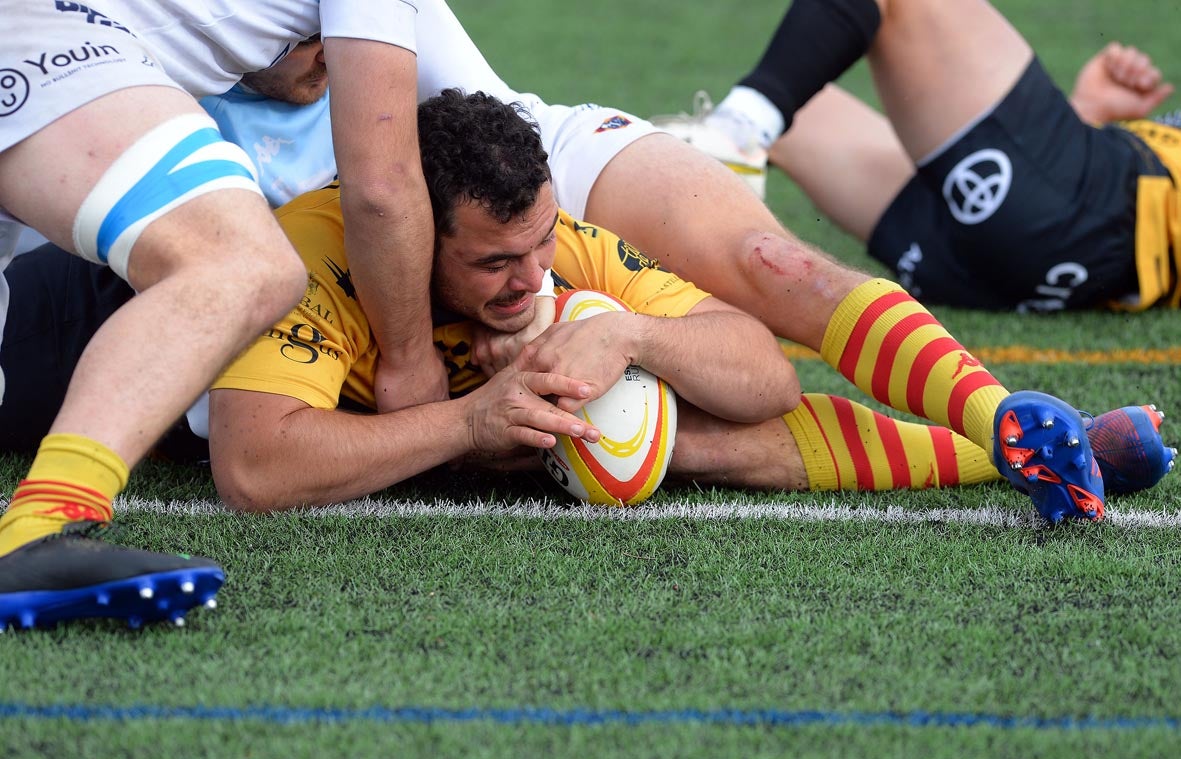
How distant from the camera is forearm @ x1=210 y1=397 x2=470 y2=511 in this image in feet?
9.70

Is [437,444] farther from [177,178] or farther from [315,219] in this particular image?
[177,178]

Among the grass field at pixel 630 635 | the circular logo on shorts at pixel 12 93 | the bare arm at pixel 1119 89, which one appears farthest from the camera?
the bare arm at pixel 1119 89

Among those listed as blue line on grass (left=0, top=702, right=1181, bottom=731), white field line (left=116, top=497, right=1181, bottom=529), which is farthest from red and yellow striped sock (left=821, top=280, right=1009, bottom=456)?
blue line on grass (left=0, top=702, right=1181, bottom=731)

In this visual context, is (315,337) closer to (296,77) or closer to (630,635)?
(296,77)

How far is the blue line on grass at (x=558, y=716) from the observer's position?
2.16 metres

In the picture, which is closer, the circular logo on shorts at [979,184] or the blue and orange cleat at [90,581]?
the blue and orange cleat at [90,581]

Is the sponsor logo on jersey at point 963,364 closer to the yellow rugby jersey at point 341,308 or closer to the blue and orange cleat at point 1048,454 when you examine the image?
the blue and orange cleat at point 1048,454

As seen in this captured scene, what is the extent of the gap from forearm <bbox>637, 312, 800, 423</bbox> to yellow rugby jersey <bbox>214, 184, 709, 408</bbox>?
145 millimetres

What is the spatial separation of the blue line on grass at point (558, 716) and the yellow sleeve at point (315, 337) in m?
0.88

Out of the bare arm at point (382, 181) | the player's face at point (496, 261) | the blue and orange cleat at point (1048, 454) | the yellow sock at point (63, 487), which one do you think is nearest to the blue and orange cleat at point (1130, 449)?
the blue and orange cleat at point (1048, 454)

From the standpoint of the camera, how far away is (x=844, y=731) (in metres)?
2.14

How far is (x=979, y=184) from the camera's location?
15.9 feet

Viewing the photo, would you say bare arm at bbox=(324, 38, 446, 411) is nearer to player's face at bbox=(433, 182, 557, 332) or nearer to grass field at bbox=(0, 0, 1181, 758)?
player's face at bbox=(433, 182, 557, 332)

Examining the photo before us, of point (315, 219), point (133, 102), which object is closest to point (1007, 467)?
point (315, 219)
